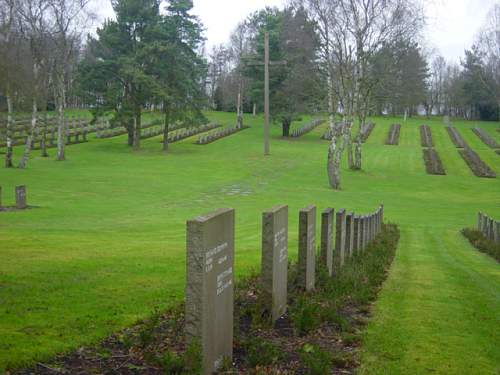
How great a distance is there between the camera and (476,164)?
54.0 m

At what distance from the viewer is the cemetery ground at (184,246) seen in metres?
6.53

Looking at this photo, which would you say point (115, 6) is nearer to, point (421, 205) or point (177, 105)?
point (177, 105)

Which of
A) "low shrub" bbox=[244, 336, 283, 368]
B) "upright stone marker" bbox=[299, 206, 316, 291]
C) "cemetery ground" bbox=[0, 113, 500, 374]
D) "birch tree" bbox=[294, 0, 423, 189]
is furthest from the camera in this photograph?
"birch tree" bbox=[294, 0, 423, 189]

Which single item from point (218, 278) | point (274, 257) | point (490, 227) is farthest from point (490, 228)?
point (218, 278)

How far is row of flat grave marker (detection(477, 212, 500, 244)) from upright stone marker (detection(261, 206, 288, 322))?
1254 cm

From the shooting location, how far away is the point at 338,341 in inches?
267

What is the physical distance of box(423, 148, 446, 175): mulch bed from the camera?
4897cm

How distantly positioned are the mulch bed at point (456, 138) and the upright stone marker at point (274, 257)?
217ft

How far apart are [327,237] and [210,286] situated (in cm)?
500

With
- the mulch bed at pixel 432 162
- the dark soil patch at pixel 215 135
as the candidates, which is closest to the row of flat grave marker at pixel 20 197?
the mulch bed at pixel 432 162

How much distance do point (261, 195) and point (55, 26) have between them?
25.0m

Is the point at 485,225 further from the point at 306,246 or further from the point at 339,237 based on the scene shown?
the point at 306,246

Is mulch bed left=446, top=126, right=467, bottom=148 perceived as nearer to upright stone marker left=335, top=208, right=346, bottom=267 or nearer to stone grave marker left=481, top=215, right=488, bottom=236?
stone grave marker left=481, top=215, right=488, bottom=236

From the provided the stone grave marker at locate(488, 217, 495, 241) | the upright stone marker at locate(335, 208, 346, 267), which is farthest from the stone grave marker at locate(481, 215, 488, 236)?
the upright stone marker at locate(335, 208, 346, 267)
